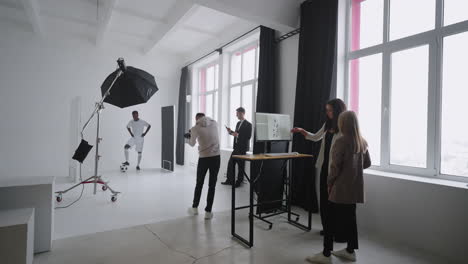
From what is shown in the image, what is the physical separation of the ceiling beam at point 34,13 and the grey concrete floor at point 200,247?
4.03 meters

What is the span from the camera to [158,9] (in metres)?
4.68

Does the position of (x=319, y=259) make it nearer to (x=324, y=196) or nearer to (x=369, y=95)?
(x=324, y=196)

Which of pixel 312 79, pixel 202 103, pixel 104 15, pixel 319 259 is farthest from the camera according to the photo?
pixel 202 103

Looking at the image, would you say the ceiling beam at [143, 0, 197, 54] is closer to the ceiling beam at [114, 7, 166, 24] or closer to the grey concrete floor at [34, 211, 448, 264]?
the ceiling beam at [114, 7, 166, 24]

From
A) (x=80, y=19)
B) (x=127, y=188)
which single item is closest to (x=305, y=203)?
(x=127, y=188)

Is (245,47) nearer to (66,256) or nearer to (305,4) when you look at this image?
(305,4)

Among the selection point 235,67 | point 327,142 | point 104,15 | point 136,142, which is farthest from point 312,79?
point 136,142

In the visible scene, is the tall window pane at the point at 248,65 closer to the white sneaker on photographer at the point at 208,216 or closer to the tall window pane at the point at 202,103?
the tall window pane at the point at 202,103

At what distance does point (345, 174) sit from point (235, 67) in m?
4.45

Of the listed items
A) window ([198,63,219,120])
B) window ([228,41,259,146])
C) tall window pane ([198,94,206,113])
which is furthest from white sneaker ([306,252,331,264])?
→ tall window pane ([198,94,206,113])

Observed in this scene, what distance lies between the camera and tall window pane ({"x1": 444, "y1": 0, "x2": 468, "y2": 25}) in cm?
238

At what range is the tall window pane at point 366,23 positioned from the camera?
307 cm

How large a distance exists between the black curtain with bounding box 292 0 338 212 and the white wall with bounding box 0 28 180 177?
4.57m

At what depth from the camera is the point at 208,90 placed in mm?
7164
